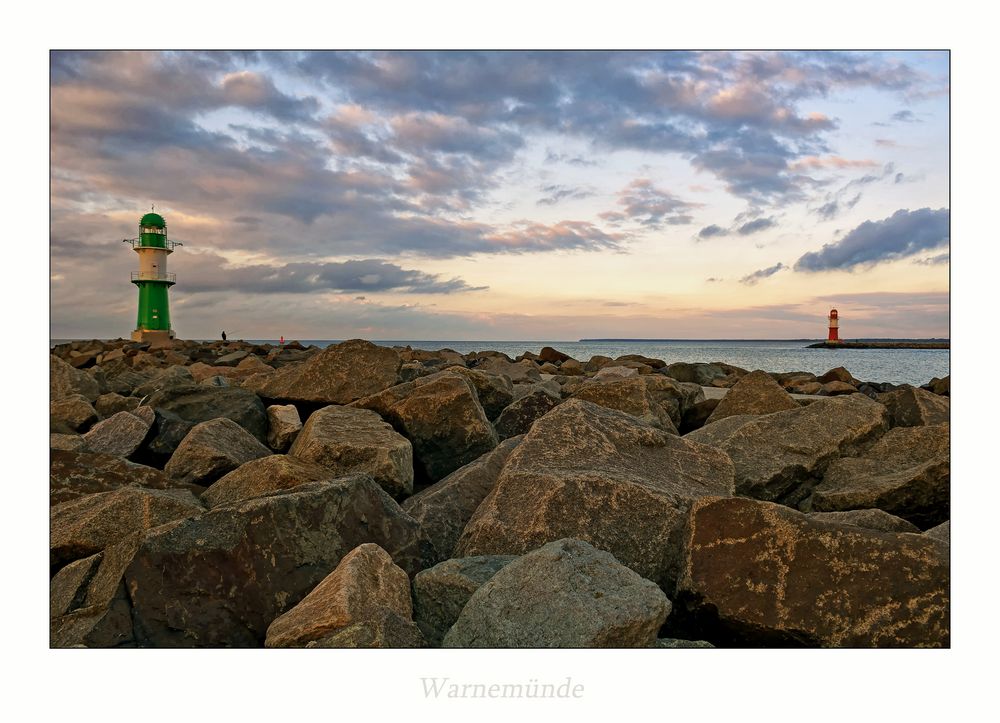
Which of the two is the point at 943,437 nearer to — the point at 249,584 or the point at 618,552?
the point at 618,552

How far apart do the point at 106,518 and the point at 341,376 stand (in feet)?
7.20

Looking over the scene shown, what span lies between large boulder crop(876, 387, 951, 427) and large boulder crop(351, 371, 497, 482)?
2.65 meters

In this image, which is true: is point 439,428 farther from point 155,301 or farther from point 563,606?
point 155,301

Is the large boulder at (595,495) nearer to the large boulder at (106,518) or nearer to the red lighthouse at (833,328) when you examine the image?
the large boulder at (106,518)

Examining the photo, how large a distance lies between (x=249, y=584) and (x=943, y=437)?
3.64 meters

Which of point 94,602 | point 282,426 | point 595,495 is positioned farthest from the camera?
point 282,426

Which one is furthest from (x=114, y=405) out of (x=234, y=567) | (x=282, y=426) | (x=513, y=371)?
(x=513, y=371)

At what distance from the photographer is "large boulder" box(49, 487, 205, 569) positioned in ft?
10.3

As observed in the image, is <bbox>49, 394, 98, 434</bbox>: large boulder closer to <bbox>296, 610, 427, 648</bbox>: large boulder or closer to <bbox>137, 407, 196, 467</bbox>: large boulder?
<bbox>137, 407, 196, 467</bbox>: large boulder

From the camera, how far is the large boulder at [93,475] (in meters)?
3.70

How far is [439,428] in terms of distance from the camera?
4453mm

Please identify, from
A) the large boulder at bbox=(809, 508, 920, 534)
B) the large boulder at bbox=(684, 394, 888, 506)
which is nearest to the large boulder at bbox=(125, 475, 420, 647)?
the large boulder at bbox=(809, 508, 920, 534)

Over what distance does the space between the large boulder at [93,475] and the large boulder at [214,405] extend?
3.28 ft
